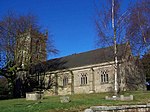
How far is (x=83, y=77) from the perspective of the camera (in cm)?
5656

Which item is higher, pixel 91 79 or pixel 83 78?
pixel 83 78

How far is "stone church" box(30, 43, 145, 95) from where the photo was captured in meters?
49.5

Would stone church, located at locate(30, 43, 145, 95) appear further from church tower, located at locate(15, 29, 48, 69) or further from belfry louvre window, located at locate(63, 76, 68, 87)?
church tower, located at locate(15, 29, 48, 69)

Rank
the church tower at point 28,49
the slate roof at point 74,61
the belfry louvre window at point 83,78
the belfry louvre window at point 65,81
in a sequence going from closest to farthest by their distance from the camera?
the church tower at point 28,49 < the slate roof at point 74,61 < the belfry louvre window at point 83,78 < the belfry louvre window at point 65,81

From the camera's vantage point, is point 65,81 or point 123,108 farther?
point 65,81

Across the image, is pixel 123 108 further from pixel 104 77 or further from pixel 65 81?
pixel 65 81

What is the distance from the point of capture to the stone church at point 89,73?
163ft

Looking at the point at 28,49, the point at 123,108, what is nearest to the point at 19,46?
the point at 28,49

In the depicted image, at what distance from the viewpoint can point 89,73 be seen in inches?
2169

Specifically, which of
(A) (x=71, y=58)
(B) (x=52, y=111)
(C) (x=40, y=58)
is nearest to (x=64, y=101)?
(B) (x=52, y=111)

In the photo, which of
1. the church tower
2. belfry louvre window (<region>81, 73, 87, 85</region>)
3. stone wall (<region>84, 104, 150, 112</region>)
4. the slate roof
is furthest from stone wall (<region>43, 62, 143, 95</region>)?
stone wall (<region>84, 104, 150, 112</region>)

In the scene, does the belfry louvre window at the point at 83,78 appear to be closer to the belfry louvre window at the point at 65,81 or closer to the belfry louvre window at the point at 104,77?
the belfry louvre window at the point at 104,77

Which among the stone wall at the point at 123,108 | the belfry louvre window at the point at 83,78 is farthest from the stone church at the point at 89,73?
the stone wall at the point at 123,108

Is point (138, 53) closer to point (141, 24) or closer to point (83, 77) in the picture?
point (141, 24)
